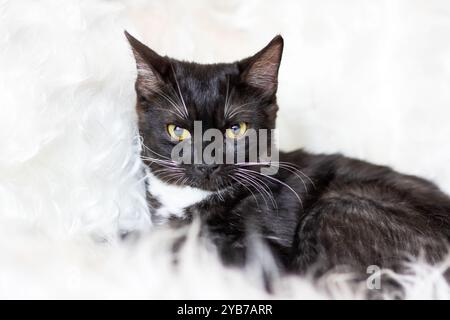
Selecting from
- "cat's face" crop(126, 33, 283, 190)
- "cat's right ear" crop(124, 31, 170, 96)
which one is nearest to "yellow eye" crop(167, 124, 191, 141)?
"cat's face" crop(126, 33, 283, 190)

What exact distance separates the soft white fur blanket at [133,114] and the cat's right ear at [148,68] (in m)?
0.09

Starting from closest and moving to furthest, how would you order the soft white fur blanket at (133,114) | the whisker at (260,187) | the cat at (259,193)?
1. the soft white fur blanket at (133,114)
2. the cat at (259,193)
3. the whisker at (260,187)

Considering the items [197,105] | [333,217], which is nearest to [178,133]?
[197,105]

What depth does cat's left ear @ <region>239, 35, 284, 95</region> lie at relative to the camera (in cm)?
125

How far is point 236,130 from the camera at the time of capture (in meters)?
1.28

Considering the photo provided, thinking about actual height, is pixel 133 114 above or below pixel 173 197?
above

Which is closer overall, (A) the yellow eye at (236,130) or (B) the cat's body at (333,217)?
(B) the cat's body at (333,217)

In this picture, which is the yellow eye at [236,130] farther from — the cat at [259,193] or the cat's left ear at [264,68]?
the cat's left ear at [264,68]

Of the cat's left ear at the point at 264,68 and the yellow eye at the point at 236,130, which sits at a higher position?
the cat's left ear at the point at 264,68

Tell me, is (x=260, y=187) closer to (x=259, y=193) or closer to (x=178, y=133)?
(x=259, y=193)

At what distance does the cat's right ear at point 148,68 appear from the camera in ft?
4.03

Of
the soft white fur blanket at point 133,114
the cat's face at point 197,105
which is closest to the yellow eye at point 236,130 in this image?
the cat's face at point 197,105

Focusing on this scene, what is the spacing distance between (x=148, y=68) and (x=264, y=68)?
0.25 m

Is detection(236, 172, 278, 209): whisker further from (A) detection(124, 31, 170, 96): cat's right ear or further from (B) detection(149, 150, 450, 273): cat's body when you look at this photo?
(A) detection(124, 31, 170, 96): cat's right ear
